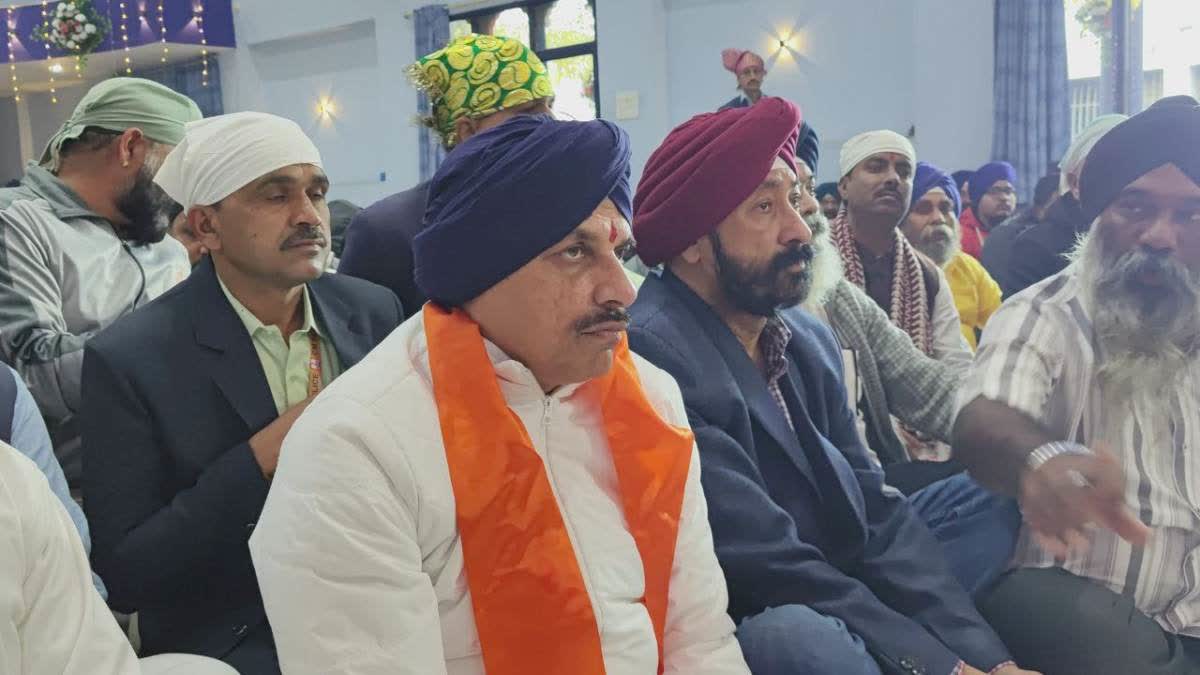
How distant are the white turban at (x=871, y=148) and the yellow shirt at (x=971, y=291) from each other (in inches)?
17.9

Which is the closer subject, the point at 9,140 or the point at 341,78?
the point at 341,78

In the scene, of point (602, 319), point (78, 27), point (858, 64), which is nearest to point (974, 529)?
point (602, 319)

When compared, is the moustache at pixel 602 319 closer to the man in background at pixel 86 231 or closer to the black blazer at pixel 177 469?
the black blazer at pixel 177 469

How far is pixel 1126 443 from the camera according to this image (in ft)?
6.63

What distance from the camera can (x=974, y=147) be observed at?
8.28 meters

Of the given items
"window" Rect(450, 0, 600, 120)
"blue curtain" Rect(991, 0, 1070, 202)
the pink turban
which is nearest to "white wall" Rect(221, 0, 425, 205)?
"window" Rect(450, 0, 600, 120)

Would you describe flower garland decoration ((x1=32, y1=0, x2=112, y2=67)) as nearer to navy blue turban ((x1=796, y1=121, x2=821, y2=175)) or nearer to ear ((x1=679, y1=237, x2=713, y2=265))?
navy blue turban ((x1=796, y1=121, x2=821, y2=175))

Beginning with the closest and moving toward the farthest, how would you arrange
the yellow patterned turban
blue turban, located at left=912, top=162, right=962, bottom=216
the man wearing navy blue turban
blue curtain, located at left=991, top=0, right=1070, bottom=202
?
the man wearing navy blue turban → the yellow patterned turban → blue turban, located at left=912, top=162, right=962, bottom=216 → blue curtain, located at left=991, top=0, right=1070, bottom=202

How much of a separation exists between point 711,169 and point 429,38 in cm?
956

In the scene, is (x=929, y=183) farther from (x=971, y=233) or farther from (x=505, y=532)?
(x=505, y=532)

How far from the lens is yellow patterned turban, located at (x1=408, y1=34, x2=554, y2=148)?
281cm

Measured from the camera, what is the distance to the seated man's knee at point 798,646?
5.72 feet

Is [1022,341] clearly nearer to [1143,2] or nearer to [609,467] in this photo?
[609,467]

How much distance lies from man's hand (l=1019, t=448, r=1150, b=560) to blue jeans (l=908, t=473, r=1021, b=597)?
0.06 m
